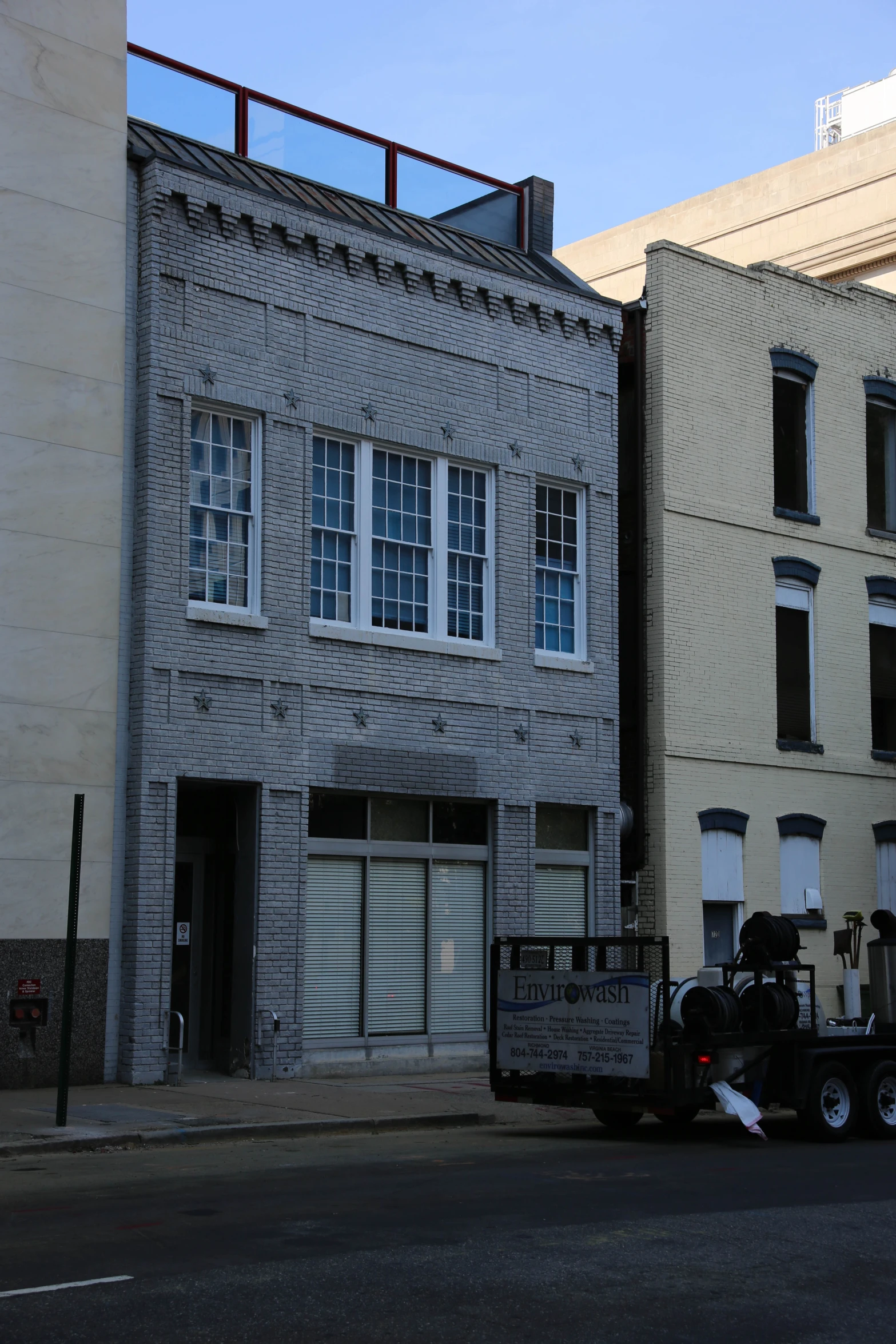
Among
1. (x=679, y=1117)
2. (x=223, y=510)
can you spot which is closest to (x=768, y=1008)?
(x=679, y=1117)

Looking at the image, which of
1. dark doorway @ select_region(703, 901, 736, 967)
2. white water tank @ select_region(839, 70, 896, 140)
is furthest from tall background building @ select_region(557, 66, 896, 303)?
dark doorway @ select_region(703, 901, 736, 967)

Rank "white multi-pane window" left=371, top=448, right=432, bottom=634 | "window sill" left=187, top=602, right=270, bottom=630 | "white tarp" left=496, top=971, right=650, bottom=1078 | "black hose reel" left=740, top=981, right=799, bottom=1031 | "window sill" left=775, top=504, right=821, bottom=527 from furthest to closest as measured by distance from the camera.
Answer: "window sill" left=775, top=504, right=821, bottom=527 < "white multi-pane window" left=371, top=448, right=432, bottom=634 < "window sill" left=187, top=602, right=270, bottom=630 < "black hose reel" left=740, top=981, right=799, bottom=1031 < "white tarp" left=496, top=971, right=650, bottom=1078

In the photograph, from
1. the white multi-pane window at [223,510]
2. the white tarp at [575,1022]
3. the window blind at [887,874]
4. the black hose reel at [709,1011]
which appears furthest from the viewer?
the window blind at [887,874]

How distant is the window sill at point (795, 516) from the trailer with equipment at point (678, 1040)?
9999 millimetres

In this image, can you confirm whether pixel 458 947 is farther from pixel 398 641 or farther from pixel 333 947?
pixel 398 641

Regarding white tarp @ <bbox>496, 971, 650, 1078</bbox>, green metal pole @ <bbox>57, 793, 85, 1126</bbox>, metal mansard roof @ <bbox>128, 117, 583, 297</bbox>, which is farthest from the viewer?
metal mansard roof @ <bbox>128, 117, 583, 297</bbox>

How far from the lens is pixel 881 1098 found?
14.5m

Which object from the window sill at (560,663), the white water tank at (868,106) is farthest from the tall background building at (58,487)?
the white water tank at (868,106)

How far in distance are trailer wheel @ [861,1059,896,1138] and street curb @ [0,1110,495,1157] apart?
3467 mm

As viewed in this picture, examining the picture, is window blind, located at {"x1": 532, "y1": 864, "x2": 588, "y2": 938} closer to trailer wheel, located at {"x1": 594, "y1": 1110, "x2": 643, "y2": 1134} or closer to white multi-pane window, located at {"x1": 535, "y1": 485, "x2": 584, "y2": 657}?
white multi-pane window, located at {"x1": 535, "y1": 485, "x2": 584, "y2": 657}

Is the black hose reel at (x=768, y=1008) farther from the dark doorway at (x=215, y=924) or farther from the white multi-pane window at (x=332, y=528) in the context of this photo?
the white multi-pane window at (x=332, y=528)

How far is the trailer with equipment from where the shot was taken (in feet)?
43.6

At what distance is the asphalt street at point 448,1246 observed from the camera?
6809 millimetres

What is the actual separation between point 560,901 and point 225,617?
6.31 metres
